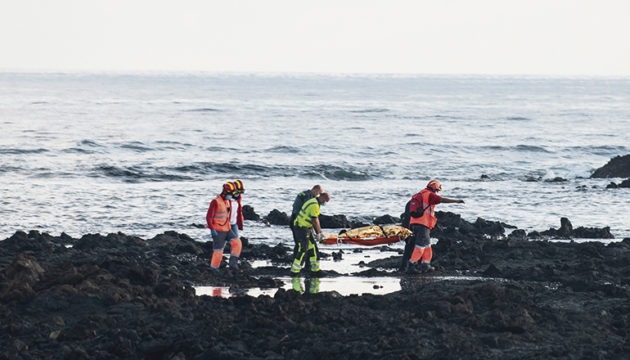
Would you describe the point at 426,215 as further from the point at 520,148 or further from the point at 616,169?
the point at 520,148

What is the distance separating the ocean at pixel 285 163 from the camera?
34.4 metres

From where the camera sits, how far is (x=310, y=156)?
6162cm

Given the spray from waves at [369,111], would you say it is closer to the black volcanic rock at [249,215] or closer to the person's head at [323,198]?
the black volcanic rock at [249,215]

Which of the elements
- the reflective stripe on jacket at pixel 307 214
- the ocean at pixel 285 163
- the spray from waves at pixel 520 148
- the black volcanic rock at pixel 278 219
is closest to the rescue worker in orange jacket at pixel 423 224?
the reflective stripe on jacket at pixel 307 214

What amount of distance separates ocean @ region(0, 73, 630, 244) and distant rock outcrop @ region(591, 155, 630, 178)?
179cm

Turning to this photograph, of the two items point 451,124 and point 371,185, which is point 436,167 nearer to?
point 371,185

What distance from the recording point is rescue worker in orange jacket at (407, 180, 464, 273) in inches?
894

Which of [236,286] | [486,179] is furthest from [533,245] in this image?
[486,179]

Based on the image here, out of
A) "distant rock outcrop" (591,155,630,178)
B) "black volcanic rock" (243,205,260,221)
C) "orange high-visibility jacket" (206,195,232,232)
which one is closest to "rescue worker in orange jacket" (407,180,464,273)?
"orange high-visibility jacket" (206,195,232,232)

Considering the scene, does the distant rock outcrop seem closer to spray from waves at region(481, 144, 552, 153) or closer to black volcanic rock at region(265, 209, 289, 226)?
spray from waves at region(481, 144, 552, 153)

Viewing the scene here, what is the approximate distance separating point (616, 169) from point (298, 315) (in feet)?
115

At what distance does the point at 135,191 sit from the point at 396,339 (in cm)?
2716

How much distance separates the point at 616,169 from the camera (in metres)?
49.1

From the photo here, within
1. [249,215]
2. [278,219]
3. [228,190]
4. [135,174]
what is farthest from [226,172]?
[228,190]
